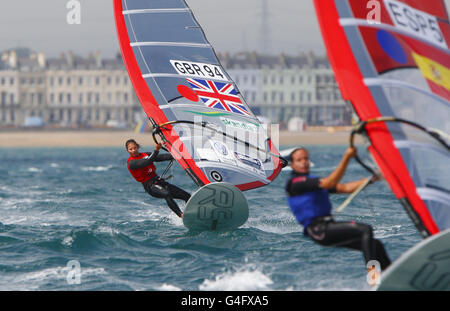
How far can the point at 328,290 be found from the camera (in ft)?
22.6

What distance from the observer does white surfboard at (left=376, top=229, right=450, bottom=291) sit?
17.6ft

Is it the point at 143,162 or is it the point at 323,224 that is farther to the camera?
the point at 143,162

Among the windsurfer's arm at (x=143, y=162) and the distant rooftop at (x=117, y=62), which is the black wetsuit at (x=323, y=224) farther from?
the distant rooftop at (x=117, y=62)

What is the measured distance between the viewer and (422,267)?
18.2 feet

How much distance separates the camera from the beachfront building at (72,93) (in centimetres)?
8094

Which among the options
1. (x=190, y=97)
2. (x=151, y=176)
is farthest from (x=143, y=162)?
(x=190, y=97)

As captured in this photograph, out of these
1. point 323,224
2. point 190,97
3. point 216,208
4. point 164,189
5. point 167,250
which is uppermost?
point 190,97

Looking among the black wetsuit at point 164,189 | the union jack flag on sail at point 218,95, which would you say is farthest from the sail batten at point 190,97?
the black wetsuit at point 164,189

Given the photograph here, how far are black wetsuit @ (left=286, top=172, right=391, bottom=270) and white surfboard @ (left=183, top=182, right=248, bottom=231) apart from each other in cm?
299

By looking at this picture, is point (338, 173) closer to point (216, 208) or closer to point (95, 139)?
point (216, 208)

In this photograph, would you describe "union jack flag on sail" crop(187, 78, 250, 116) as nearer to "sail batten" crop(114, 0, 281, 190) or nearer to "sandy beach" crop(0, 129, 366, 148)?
"sail batten" crop(114, 0, 281, 190)

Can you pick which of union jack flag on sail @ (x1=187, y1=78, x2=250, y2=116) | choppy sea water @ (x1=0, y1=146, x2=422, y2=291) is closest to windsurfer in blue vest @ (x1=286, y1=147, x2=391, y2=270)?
choppy sea water @ (x1=0, y1=146, x2=422, y2=291)

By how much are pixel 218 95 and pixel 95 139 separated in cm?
5251
